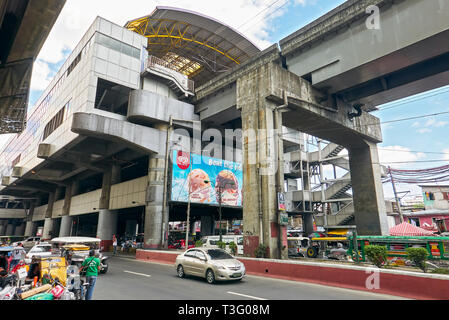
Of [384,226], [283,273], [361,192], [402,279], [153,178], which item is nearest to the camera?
[402,279]

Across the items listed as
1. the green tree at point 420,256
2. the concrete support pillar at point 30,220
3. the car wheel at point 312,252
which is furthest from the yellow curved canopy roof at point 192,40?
the concrete support pillar at point 30,220

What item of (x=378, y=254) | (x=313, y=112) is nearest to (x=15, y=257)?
(x=378, y=254)

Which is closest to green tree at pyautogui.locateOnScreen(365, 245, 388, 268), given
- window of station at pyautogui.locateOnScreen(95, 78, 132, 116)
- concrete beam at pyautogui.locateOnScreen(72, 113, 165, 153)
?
concrete beam at pyautogui.locateOnScreen(72, 113, 165, 153)

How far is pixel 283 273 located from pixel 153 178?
19512 mm

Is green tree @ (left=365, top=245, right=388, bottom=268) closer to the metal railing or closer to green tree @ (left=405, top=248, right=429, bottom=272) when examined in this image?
green tree @ (left=405, top=248, right=429, bottom=272)

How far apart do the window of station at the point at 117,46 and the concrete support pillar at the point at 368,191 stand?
26596 millimetres

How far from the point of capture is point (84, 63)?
31688 mm

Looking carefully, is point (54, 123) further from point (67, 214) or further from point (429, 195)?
point (429, 195)

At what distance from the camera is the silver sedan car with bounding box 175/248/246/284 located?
41.2ft
